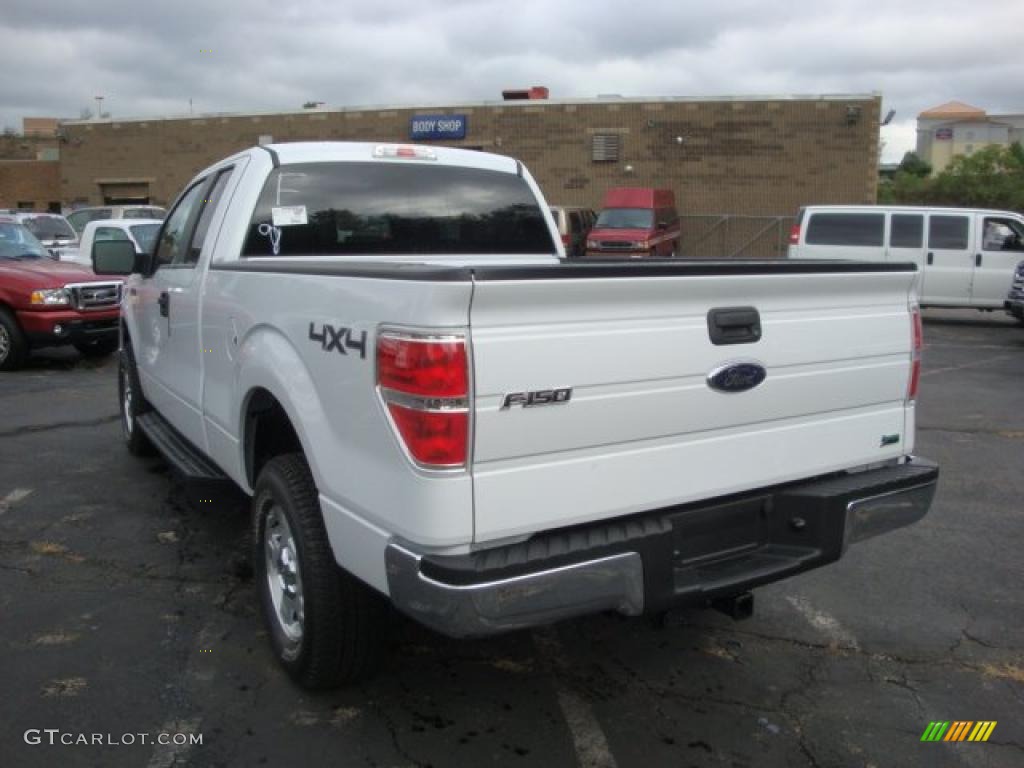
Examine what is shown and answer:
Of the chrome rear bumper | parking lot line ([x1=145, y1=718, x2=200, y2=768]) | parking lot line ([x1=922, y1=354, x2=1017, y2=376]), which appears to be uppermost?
the chrome rear bumper

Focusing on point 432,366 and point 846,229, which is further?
point 846,229

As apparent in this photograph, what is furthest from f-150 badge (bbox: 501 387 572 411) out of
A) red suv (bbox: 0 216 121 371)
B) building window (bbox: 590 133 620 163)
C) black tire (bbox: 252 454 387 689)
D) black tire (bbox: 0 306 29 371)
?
building window (bbox: 590 133 620 163)

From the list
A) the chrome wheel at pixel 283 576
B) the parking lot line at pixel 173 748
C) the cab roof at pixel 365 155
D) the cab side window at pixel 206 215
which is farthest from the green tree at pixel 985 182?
the parking lot line at pixel 173 748

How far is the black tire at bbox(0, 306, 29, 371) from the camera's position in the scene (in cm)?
1043

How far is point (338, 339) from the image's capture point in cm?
285

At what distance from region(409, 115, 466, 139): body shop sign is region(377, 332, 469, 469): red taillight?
3074 centimetres

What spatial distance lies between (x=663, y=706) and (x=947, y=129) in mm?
155502

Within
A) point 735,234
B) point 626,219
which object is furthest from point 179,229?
point 735,234

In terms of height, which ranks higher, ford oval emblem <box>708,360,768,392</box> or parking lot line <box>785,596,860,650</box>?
ford oval emblem <box>708,360,768,392</box>

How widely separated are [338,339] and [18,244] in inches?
428

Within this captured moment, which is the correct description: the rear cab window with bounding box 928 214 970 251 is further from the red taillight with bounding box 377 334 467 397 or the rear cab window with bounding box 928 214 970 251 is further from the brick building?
A: the brick building

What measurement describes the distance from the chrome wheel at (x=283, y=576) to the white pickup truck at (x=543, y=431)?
0.01m

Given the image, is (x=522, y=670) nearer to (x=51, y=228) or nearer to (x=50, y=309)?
(x=50, y=309)

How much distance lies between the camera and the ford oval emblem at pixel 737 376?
2.95 m
